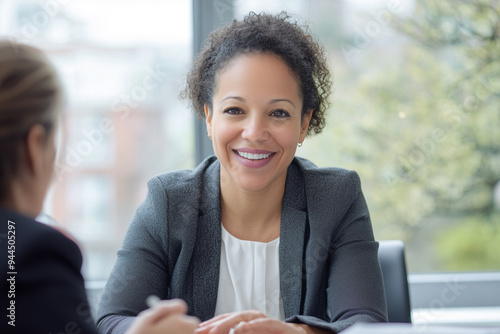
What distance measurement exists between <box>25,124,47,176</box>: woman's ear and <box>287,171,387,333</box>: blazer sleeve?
0.76 metres

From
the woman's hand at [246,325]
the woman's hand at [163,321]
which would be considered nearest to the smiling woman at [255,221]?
the woman's hand at [246,325]

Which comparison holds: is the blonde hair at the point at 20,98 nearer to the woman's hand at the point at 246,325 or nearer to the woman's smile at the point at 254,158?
the woman's hand at the point at 246,325

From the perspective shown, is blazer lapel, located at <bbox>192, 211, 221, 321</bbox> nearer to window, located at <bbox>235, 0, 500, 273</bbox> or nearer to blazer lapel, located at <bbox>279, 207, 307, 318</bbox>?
blazer lapel, located at <bbox>279, 207, 307, 318</bbox>

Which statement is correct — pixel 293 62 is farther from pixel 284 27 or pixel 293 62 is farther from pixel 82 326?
pixel 82 326

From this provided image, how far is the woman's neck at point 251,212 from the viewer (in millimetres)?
1650

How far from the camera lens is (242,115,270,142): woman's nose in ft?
4.93

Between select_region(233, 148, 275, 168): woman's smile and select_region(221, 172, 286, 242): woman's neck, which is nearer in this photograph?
select_region(233, 148, 275, 168): woman's smile

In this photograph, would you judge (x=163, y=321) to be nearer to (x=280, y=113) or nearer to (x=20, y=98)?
(x=20, y=98)

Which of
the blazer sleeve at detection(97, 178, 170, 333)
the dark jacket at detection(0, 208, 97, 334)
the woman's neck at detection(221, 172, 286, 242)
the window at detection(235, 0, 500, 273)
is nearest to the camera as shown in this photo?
the dark jacket at detection(0, 208, 97, 334)

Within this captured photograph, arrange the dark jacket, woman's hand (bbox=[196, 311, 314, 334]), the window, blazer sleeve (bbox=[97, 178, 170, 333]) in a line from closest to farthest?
the dark jacket → woman's hand (bbox=[196, 311, 314, 334]) → blazer sleeve (bbox=[97, 178, 170, 333]) → the window

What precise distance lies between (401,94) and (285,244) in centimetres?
101

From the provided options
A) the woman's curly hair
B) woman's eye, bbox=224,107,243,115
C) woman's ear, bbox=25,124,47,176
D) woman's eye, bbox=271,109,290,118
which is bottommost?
woman's ear, bbox=25,124,47,176

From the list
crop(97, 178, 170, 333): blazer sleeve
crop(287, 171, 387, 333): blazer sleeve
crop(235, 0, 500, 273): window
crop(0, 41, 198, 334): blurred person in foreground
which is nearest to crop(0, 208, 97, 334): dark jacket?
crop(0, 41, 198, 334): blurred person in foreground

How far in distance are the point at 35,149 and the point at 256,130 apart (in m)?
0.72
